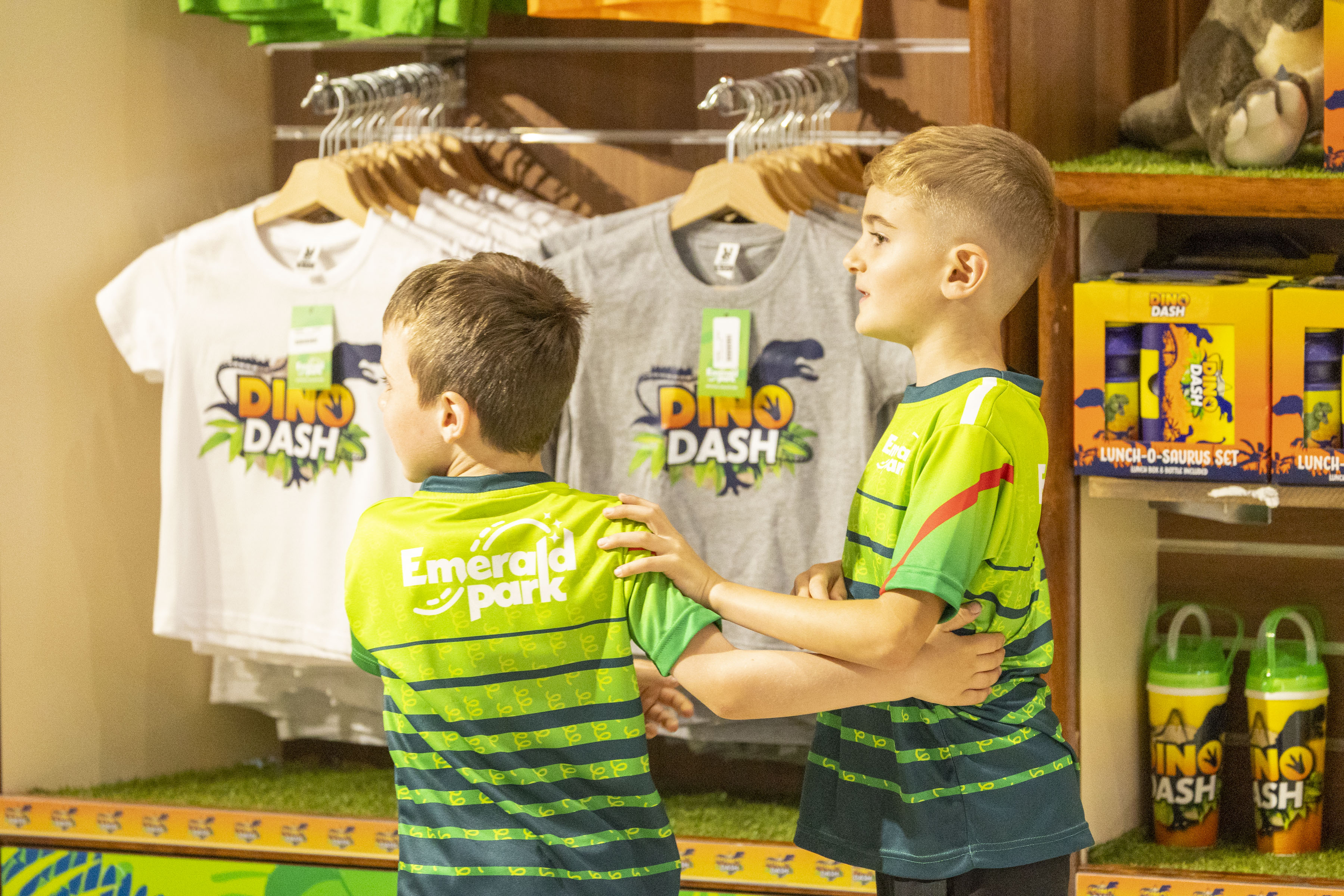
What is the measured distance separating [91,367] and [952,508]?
1.80 metres

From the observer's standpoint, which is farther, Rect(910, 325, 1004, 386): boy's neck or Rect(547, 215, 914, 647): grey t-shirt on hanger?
Rect(547, 215, 914, 647): grey t-shirt on hanger

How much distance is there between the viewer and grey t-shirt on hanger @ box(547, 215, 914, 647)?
2072 mm

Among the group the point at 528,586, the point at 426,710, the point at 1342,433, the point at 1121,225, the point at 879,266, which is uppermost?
the point at 1121,225

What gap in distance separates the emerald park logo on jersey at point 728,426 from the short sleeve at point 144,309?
837mm

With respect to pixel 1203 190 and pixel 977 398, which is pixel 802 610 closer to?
pixel 977 398

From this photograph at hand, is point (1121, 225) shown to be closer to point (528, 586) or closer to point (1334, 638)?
point (1334, 638)

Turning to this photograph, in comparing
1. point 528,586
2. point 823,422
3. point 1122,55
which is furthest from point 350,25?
point 528,586

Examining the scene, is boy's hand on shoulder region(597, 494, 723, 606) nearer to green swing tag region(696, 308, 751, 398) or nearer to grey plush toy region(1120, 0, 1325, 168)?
green swing tag region(696, 308, 751, 398)

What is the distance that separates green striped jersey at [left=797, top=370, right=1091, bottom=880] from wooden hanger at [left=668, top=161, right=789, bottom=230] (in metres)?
0.85

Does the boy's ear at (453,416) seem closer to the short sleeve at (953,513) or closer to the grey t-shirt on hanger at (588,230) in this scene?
the short sleeve at (953,513)

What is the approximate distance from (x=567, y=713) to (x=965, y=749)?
37 centimetres

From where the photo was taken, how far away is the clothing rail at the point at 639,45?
2.42 meters

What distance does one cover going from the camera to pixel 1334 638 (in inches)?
88.0

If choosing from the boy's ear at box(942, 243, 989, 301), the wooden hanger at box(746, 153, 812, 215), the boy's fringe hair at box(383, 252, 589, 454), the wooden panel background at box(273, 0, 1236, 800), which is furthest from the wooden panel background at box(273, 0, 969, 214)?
the boy's fringe hair at box(383, 252, 589, 454)
